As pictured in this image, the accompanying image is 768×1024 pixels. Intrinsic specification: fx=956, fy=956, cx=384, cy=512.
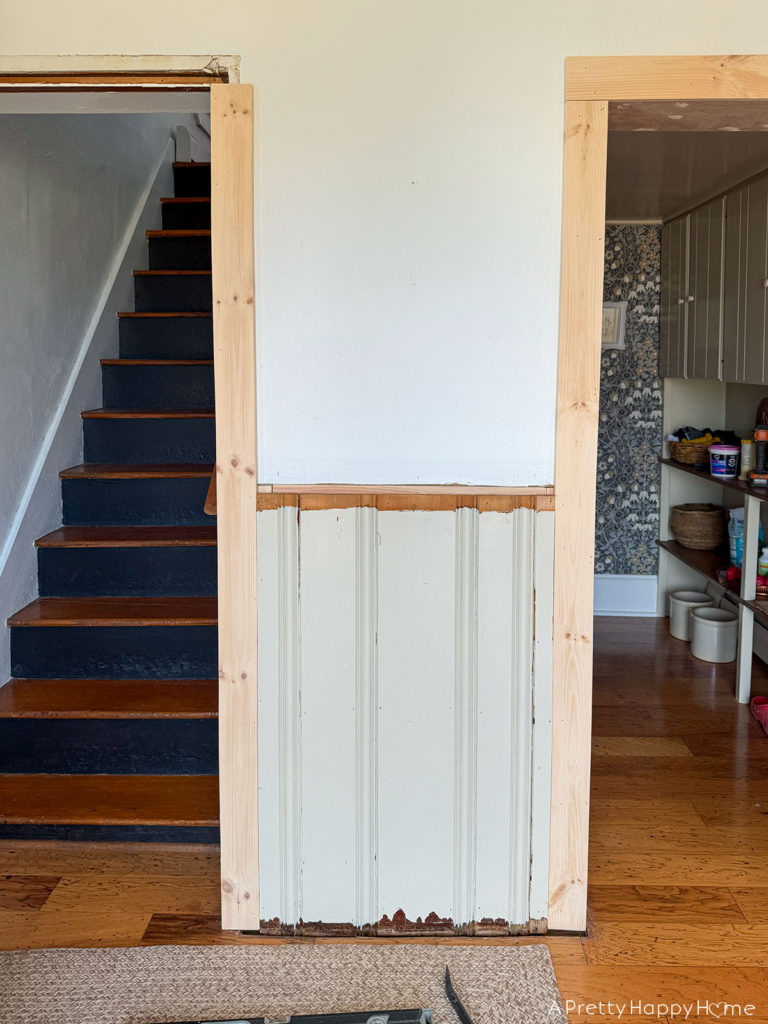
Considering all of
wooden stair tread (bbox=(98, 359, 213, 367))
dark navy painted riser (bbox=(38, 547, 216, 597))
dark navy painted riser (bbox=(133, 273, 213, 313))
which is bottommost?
dark navy painted riser (bbox=(38, 547, 216, 597))

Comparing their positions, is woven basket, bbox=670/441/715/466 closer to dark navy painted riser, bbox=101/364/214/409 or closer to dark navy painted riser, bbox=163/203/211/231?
dark navy painted riser, bbox=101/364/214/409

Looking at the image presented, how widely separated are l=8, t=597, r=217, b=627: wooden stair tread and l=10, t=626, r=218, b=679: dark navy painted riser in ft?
0.10

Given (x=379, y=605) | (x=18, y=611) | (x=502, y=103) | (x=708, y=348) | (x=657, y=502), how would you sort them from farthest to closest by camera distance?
(x=657, y=502) < (x=708, y=348) < (x=18, y=611) < (x=379, y=605) < (x=502, y=103)

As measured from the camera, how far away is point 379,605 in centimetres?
246

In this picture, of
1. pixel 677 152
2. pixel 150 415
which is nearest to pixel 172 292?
pixel 150 415

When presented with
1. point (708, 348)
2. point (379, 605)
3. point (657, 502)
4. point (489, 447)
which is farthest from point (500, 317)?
point (657, 502)

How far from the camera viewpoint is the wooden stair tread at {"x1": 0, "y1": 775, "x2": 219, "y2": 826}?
9.57 ft

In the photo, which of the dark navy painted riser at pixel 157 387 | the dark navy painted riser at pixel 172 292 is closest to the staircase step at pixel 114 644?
the dark navy painted riser at pixel 157 387

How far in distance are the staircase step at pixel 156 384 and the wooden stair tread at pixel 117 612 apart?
109 cm

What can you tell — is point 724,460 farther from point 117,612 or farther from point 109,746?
point 109,746

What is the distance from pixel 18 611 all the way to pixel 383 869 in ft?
5.69

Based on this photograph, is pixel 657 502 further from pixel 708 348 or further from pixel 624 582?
pixel 708 348

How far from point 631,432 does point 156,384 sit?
2.92 metres

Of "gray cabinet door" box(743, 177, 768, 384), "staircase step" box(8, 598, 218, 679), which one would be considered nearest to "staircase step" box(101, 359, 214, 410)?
"staircase step" box(8, 598, 218, 679)
